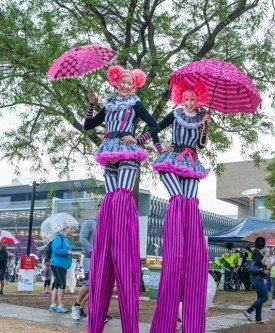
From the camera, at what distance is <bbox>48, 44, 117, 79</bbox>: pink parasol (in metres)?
5.29

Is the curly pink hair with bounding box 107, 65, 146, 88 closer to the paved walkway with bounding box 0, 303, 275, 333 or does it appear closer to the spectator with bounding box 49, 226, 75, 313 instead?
the paved walkway with bounding box 0, 303, 275, 333

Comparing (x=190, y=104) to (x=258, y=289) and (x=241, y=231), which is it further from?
(x=241, y=231)

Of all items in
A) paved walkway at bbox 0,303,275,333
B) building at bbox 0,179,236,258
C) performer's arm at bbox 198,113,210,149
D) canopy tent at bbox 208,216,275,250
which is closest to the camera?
performer's arm at bbox 198,113,210,149

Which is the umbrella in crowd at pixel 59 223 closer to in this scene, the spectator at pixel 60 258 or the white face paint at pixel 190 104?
the spectator at pixel 60 258

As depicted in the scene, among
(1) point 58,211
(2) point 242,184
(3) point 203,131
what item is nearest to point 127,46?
(3) point 203,131

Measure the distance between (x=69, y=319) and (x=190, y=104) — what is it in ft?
14.4

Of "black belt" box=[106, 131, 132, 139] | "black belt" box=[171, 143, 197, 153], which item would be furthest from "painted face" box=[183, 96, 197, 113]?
"black belt" box=[106, 131, 132, 139]

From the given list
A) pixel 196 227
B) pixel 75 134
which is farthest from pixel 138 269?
pixel 75 134

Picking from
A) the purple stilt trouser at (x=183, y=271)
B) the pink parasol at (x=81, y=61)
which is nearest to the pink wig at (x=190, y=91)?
the pink parasol at (x=81, y=61)

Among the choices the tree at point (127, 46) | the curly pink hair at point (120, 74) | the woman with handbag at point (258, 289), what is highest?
the tree at point (127, 46)

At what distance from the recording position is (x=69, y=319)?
334 inches

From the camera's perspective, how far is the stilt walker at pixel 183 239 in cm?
488

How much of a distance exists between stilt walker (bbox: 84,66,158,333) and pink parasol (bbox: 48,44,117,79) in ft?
1.31

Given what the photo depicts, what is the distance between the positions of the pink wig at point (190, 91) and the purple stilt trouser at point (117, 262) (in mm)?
1146
